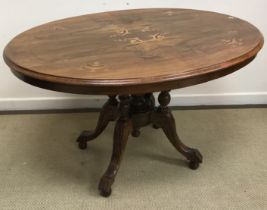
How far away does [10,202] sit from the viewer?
1.38 meters

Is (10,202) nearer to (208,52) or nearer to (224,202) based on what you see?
(224,202)

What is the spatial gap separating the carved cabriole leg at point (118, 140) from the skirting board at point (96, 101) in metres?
0.72

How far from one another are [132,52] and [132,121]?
0.42 metres

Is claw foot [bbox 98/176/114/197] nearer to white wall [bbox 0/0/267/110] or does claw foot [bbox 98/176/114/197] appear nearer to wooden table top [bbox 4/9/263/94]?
wooden table top [bbox 4/9/263/94]

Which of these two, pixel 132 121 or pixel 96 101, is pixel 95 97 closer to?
pixel 96 101

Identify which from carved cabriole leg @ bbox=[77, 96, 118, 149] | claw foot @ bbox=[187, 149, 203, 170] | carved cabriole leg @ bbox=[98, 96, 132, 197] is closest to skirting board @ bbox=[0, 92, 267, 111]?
carved cabriole leg @ bbox=[77, 96, 118, 149]

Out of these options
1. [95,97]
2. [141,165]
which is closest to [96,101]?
[95,97]

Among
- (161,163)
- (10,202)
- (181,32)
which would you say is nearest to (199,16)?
(181,32)

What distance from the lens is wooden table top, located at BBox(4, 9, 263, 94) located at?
37.0 inches

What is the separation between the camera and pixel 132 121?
1442 mm

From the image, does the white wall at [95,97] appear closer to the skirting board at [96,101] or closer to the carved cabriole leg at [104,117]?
the skirting board at [96,101]

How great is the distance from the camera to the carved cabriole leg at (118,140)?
1.36 m

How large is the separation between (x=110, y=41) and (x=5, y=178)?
2.70 ft

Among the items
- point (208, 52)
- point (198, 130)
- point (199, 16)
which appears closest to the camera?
point (208, 52)
